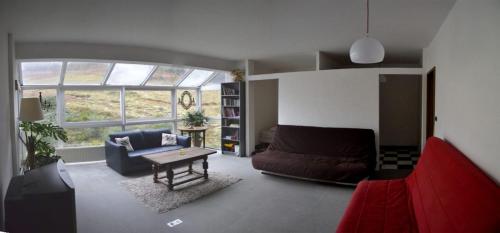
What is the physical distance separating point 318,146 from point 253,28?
2324 mm

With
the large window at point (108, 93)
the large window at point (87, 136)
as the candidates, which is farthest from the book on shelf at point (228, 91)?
the large window at point (87, 136)

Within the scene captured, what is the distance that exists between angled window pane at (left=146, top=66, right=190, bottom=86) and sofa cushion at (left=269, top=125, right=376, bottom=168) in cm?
265

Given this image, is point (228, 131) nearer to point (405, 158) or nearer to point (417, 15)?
point (405, 158)

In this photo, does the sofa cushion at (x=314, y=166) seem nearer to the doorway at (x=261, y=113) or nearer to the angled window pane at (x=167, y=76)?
the doorway at (x=261, y=113)

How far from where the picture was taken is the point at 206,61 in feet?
19.0

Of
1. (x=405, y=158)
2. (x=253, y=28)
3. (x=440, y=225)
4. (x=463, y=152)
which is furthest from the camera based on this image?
(x=405, y=158)

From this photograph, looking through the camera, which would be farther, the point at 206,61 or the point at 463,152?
the point at 206,61

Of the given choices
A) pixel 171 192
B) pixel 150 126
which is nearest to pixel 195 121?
pixel 150 126

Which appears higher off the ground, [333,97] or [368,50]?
[368,50]

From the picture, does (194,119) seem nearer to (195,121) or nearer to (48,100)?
(195,121)

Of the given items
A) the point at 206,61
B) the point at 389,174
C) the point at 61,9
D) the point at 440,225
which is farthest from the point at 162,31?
the point at 389,174

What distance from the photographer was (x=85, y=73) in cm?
518

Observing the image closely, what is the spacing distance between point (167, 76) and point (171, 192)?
323 cm

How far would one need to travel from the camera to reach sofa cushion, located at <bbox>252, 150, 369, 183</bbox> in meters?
3.77
